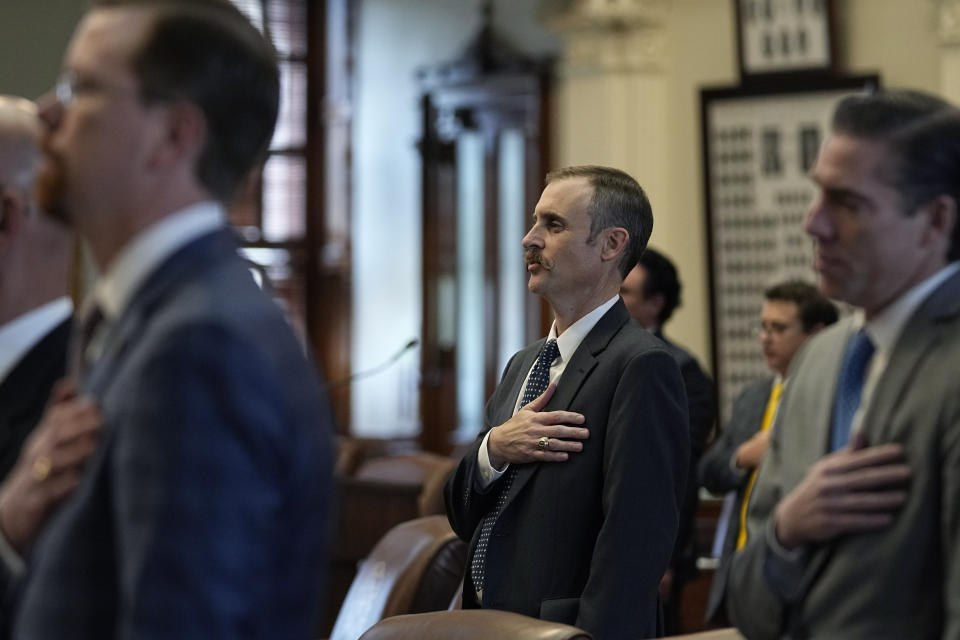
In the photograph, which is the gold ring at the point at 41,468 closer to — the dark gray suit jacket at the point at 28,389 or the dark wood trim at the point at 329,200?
the dark gray suit jacket at the point at 28,389

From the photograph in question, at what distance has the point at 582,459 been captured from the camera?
249 cm

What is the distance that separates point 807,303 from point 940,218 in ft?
8.76

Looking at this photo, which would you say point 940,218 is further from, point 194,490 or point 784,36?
point 784,36

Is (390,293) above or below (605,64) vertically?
below

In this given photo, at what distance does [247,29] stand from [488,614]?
938mm

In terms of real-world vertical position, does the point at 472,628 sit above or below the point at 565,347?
below

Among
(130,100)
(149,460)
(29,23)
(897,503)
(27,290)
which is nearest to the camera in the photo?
(149,460)

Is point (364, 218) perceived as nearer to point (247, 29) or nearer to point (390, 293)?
point (390, 293)

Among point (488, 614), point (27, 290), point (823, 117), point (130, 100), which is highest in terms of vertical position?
point (823, 117)

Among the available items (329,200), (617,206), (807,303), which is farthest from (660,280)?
(329,200)

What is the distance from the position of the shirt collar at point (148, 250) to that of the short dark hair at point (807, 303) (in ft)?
10.3

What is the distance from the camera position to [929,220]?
5.09ft

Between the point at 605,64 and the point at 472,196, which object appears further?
the point at 472,196

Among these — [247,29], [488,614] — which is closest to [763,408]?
[488,614]
